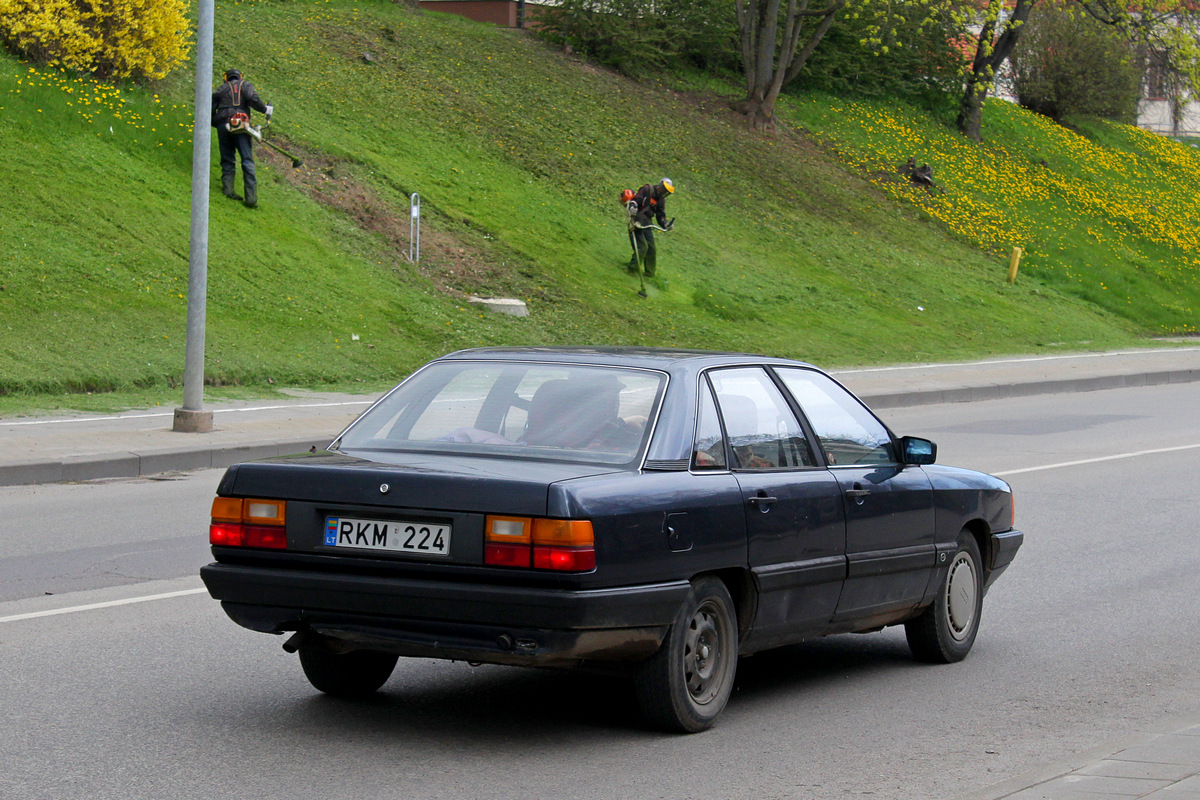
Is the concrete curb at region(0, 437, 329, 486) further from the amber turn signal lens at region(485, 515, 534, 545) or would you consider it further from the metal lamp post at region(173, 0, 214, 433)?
the amber turn signal lens at region(485, 515, 534, 545)

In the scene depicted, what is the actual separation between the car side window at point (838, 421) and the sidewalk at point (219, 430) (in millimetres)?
7808

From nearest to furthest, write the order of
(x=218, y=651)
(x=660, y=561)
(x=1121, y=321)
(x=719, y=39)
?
(x=660, y=561) < (x=218, y=651) < (x=1121, y=321) < (x=719, y=39)

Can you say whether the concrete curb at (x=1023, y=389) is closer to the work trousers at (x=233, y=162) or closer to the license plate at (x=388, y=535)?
the work trousers at (x=233, y=162)

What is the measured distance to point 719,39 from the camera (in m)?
43.4

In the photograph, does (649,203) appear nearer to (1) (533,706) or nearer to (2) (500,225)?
(2) (500,225)

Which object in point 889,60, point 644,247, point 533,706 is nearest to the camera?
point 533,706

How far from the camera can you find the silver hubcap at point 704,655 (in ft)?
17.8

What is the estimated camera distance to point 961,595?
7039 millimetres

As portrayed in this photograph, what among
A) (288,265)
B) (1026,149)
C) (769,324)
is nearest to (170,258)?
(288,265)

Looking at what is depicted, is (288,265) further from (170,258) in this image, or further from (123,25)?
(123,25)

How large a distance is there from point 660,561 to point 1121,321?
34443 millimetres

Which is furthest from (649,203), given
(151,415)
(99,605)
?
(99,605)

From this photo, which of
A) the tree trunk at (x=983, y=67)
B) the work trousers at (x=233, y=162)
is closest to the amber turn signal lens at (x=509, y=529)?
the work trousers at (x=233, y=162)

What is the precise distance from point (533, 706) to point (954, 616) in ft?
7.24
